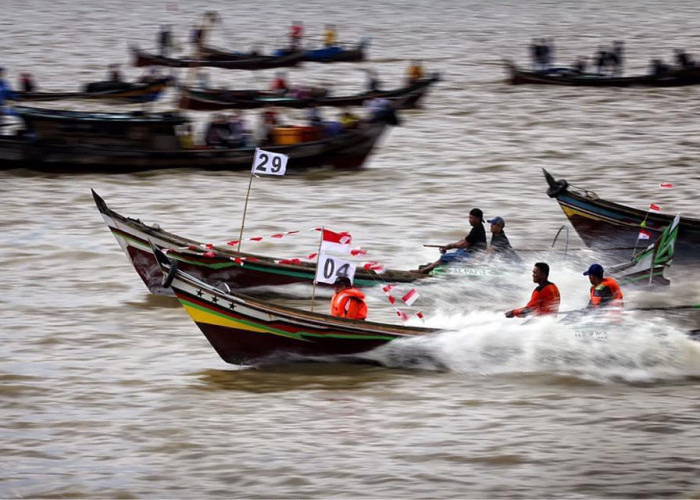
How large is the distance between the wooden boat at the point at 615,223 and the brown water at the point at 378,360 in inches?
18.0

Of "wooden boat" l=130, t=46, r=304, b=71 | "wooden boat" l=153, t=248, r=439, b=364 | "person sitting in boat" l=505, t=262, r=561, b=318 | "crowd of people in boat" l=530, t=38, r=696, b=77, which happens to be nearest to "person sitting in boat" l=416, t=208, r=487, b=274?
"person sitting in boat" l=505, t=262, r=561, b=318

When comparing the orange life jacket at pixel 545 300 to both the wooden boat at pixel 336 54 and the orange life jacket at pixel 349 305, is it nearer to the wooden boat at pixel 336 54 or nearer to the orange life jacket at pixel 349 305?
the orange life jacket at pixel 349 305

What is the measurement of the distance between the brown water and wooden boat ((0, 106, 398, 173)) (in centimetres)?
30

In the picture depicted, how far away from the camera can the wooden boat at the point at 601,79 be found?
35.7m

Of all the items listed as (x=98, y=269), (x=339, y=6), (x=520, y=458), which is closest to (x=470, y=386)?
(x=520, y=458)

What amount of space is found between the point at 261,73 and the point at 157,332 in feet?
85.8

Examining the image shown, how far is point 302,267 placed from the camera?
16.3 meters

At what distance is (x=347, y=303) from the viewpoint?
13.6 metres

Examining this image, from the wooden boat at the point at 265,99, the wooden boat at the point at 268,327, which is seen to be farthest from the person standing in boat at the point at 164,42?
the wooden boat at the point at 268,327

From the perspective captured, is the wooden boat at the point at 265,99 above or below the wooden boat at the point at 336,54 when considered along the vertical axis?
below

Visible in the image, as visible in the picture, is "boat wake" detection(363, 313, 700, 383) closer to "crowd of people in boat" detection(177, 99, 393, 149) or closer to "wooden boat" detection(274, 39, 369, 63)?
"crowd of people in boat" detection(177, 99, 393, 149)

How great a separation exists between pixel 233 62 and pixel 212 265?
24.5 metres

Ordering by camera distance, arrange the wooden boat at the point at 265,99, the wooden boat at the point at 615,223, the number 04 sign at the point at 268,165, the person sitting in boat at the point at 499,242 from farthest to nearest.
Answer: the wooden boat at the point at 265,99, the wooden boat at the point at 615,223, the number 04 sign at the point at 268,165, the person sitting in boat at the point at 499,242

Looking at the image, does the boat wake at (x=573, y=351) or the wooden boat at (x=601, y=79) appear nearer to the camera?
the boat wake at (x=573, y=351)
